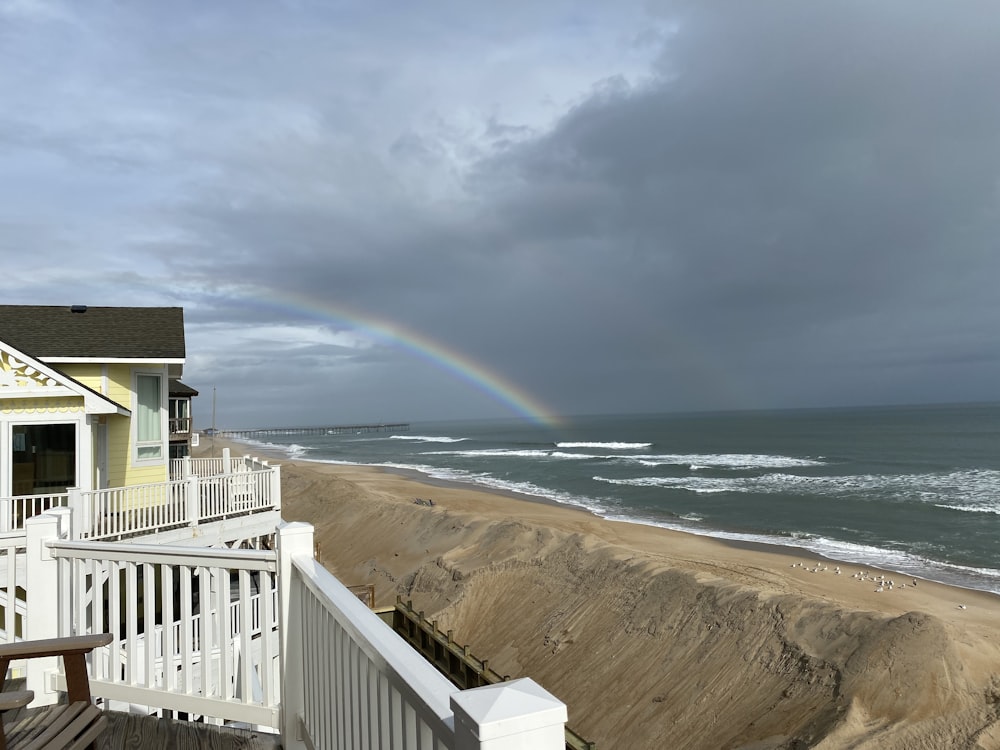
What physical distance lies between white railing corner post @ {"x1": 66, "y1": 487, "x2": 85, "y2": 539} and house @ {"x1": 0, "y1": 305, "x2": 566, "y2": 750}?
35 mm

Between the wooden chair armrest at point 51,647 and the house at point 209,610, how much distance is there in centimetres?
23

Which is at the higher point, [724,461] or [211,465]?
[211,465]

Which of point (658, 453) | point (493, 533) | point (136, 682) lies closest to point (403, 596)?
point (493, 533)

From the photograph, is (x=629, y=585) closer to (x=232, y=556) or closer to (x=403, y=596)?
(x=403, y=596)

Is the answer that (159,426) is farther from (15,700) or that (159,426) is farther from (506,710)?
(506,710)

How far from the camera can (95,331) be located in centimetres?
1597

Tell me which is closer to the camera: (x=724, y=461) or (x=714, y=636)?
(x=714, y=636)

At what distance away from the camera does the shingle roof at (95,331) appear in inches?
583

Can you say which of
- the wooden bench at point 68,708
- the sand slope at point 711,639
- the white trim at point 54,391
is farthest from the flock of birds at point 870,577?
the wooden bench at point 68,708

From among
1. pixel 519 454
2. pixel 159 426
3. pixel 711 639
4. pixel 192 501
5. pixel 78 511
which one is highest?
pixel 159 426

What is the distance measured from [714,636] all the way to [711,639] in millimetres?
100

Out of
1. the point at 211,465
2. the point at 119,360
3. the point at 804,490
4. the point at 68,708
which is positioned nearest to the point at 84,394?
the point at 119,360

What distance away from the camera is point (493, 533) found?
2439 cm

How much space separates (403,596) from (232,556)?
60.1 ft
